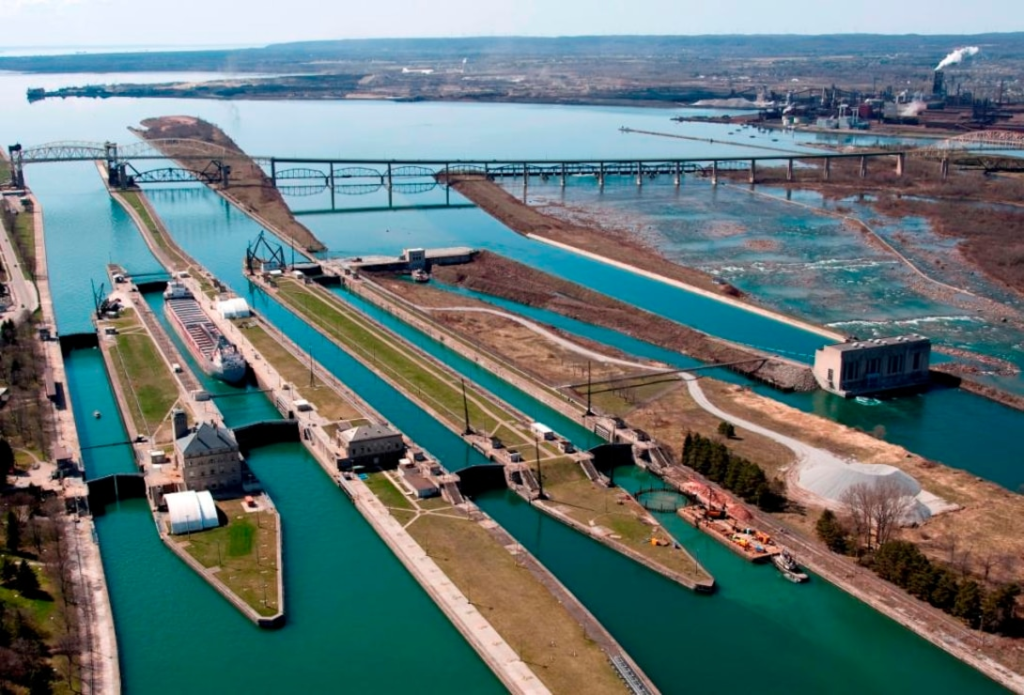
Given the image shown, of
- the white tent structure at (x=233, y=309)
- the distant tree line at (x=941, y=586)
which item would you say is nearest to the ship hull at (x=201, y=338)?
the white tent structure at (x=233, y=309)

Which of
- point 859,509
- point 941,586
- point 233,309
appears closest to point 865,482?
point 859,509

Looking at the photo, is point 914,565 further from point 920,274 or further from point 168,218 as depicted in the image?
point 168,218

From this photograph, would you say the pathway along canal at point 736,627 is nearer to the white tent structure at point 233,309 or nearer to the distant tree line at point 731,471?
the distant tree line at point 731,471

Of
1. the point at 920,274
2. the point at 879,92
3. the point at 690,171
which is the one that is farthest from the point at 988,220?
the point at 879,92

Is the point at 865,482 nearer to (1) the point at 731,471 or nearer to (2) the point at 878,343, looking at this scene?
(1) the point at 731,471

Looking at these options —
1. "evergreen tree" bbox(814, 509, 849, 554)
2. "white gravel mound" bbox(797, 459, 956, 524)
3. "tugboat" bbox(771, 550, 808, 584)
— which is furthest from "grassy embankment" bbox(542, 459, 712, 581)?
"white gravel mound" bbox(797, 459, 956, 524)

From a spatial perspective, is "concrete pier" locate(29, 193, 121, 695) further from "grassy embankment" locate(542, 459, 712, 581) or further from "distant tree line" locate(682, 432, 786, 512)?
"distant tree line" locate(682, 432, 786, 512)
